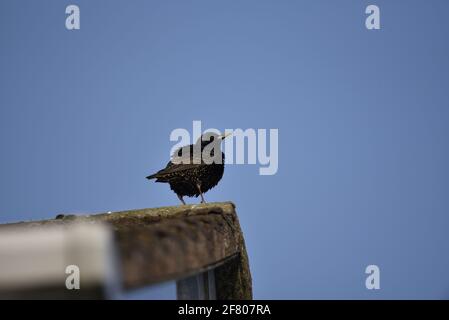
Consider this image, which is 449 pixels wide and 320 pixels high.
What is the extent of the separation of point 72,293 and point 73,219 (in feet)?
12.0

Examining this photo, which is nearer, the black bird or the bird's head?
the black bird

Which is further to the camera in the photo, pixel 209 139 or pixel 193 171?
pixel 209 139

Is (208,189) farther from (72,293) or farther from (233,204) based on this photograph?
(72,293)

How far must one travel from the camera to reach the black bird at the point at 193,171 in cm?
908

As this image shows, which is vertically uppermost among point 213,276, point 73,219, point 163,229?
point 163,229

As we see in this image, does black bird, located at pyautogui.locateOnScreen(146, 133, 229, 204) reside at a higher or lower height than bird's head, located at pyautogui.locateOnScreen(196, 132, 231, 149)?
lower

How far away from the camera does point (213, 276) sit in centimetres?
428

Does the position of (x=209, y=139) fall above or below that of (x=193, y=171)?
above

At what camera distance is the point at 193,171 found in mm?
9070

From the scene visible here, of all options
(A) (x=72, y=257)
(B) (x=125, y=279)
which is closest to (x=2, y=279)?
(A) (x=72, y=257)

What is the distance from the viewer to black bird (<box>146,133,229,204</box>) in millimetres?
9078
